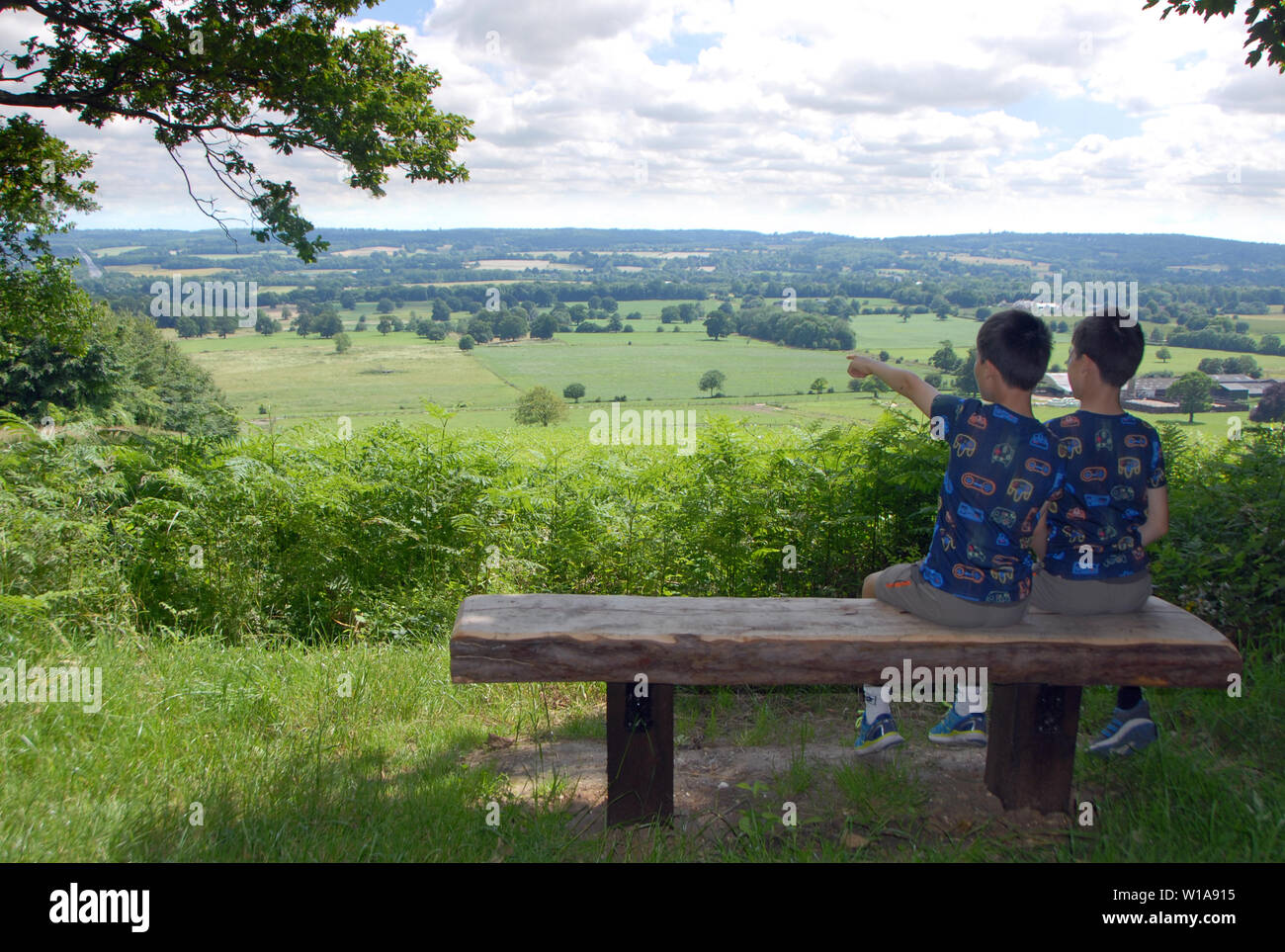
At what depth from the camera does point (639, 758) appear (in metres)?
3.55

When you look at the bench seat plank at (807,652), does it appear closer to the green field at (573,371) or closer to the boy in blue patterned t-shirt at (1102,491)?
the boy in blue patterned t-shirt at (1102,491)

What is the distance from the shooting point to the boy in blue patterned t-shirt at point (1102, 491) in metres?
3.52

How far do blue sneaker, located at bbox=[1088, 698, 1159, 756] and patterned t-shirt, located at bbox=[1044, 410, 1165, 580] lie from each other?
0.82m

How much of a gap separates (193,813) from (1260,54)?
8223 mm

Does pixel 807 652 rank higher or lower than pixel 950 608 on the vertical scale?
lower

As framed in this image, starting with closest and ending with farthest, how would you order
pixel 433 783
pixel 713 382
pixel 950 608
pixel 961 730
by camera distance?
pixel 950 608, pixel 433 783, pixel 961 730, pixel 713 382

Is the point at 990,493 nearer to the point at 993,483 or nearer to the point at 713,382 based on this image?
the point at 993,483

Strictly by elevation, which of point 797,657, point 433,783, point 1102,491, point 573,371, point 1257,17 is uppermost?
point 1257,17

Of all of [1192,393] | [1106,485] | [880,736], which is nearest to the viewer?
[1106,485]

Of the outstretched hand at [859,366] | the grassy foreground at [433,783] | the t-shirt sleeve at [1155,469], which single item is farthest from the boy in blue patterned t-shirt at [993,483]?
the grassy foreground at [433,783]

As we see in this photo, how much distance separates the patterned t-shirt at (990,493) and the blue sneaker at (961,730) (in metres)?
1.06

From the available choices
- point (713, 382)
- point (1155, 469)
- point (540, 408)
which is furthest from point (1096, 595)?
point (540, 408)

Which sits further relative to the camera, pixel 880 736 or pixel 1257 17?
pixel 1257 17

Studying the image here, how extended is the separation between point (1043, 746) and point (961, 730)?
2.27 ft
